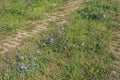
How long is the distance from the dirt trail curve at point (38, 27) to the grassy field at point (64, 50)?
17 centimetres

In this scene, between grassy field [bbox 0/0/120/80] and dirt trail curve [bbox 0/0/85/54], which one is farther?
dirt trail curve [bbox 0/0/85/54]

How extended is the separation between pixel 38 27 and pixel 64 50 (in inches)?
54.7

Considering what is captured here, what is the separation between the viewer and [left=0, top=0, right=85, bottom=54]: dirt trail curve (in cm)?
711

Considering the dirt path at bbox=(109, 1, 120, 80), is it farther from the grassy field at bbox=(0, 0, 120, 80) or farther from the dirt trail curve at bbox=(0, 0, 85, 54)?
the dirt trail curve at bbox=(0, 0, 85, 54)

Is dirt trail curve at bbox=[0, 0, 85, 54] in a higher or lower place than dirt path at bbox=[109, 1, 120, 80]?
higher

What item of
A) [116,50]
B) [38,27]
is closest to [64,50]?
[116,50]

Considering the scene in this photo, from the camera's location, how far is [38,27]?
26.9 ft

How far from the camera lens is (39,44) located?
7.27 meters

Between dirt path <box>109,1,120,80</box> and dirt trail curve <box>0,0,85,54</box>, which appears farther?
dirt trail curve <box>0,0,85,54</box>

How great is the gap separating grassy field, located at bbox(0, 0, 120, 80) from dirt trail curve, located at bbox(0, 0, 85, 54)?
17 cm

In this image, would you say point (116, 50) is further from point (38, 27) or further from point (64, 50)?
point (38, 27)

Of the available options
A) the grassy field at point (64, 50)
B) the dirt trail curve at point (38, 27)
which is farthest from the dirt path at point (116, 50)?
the dirt trail curve at point (38, 27)

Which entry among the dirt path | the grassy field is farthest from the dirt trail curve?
the dirt path

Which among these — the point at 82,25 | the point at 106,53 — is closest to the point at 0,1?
the point at 82,25
